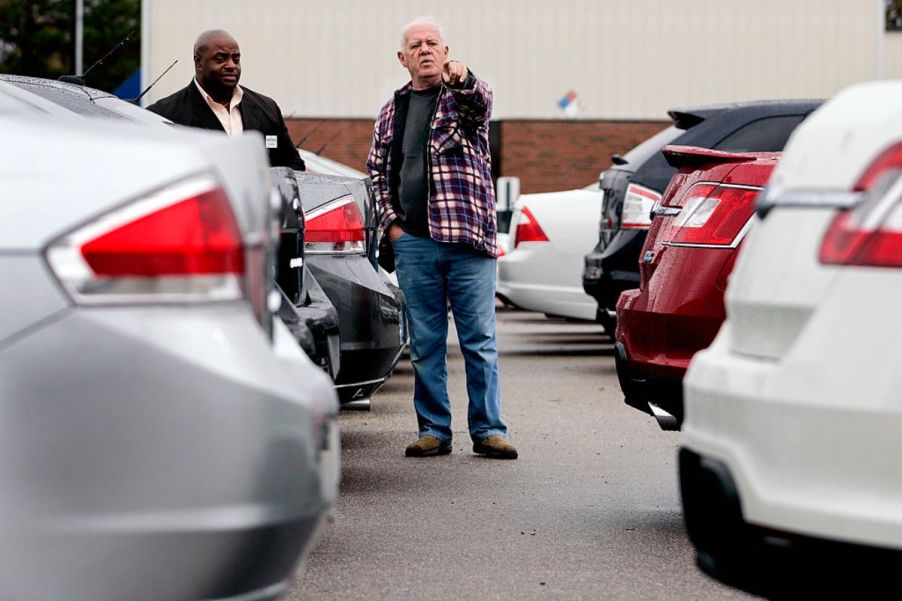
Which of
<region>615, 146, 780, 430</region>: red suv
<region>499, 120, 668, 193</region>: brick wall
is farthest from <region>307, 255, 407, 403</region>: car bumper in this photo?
<region>499, 120, 668, 193</region>: brick wall

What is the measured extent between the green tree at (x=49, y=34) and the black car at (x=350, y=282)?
46.7 meters

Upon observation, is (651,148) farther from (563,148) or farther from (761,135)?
(563,148)

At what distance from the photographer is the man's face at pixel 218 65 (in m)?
7.54

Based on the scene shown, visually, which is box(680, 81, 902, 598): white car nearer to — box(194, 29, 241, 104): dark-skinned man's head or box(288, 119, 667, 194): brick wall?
box(194, 29, 241, 104): dark-skinned man's head

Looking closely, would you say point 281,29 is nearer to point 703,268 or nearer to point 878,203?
point 703,268

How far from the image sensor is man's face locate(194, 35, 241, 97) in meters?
7.54

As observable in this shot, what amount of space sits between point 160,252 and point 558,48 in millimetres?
28029

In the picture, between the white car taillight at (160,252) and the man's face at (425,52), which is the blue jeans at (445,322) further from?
the white car taillight at (160,252)

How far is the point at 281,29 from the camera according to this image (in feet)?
98.2

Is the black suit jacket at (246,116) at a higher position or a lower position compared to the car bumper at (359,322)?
higher

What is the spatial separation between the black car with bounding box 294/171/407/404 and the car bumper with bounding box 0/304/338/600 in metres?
3.31

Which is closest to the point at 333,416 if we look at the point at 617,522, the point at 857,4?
the point at 617,522

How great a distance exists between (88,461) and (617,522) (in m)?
3.31

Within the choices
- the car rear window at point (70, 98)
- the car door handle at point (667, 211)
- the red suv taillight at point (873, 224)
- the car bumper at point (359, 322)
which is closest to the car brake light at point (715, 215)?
the car door handle at point (667, 211)
